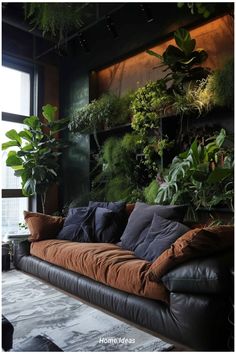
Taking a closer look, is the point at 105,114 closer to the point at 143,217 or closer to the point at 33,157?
the point at 33,157

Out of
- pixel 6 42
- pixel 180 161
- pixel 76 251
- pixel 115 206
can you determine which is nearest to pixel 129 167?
A: pixel 115 206

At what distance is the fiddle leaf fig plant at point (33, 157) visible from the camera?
429 cm

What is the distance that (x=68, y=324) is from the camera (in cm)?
209

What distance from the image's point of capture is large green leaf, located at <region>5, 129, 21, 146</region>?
4.30 m

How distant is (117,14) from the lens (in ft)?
13.7

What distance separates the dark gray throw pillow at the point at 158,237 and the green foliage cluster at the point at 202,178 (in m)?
0.39

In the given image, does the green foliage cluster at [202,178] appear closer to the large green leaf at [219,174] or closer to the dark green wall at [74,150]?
the large green leaf at [219,174]

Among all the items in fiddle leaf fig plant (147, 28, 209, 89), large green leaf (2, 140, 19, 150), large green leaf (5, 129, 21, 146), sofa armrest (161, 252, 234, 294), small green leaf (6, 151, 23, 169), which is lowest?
sofa armrest (161, 252, 234, 294)

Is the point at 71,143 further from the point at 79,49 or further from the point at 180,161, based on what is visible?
the point at 180,161

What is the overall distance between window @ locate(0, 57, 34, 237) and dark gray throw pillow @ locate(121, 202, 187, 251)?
247 centimetres

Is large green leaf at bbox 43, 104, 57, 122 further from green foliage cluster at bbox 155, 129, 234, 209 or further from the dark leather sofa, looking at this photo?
the dark leather sofa

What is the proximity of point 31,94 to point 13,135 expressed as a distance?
1.15 meters

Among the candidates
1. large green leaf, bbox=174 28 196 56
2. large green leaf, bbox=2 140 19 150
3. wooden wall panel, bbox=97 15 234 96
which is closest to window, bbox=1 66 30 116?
large green leaf, bbox=2 140 19 150

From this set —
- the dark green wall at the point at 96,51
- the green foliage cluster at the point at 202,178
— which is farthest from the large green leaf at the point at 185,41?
the green foliage cluster at the point at 202,178
